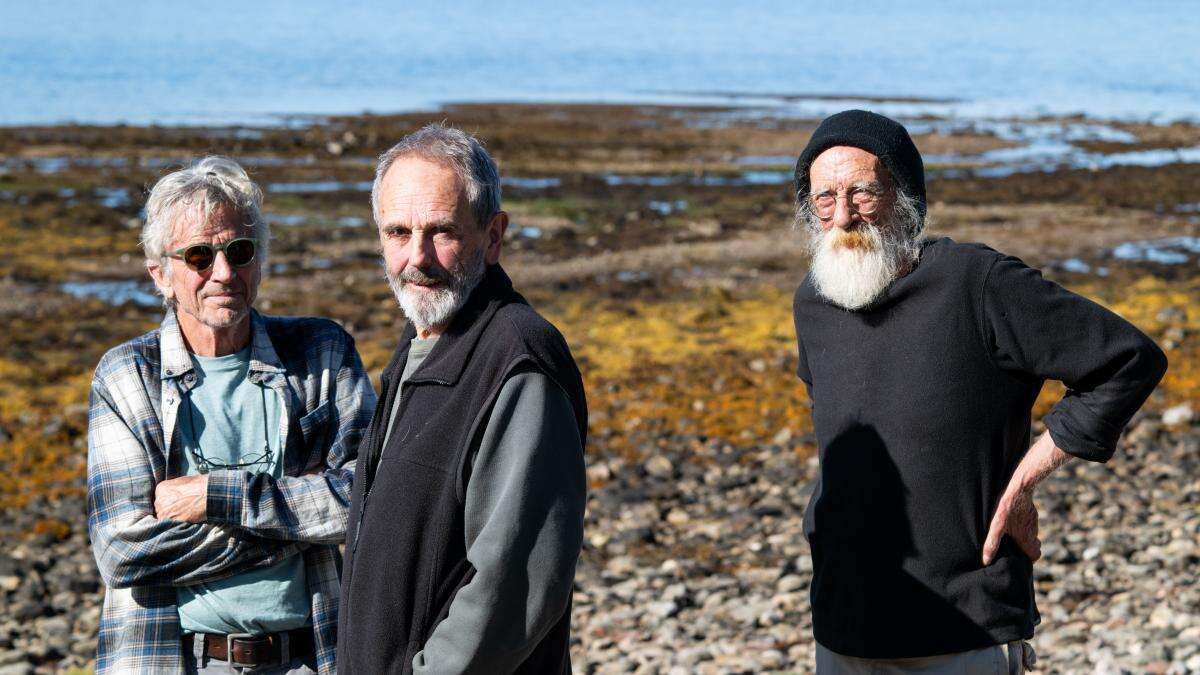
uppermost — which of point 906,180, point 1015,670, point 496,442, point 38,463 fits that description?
point 906,180

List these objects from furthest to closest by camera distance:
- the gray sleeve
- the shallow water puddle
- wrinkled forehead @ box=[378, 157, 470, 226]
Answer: the shallow water puddle → wrinkled forehead @ box=[378, 157, 470, 226] → the gray sleeve

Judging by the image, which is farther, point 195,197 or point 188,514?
point 195,197

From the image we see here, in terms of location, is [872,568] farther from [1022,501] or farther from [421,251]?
[421,251]

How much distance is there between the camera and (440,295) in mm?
3164

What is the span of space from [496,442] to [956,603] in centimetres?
127

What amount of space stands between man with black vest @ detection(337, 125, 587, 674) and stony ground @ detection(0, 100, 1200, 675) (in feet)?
13.1

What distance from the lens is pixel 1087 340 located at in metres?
3.32

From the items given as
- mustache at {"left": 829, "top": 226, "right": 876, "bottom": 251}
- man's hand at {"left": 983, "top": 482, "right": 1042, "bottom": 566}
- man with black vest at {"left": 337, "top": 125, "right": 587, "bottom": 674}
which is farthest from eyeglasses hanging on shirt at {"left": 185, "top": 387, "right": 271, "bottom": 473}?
man's hand at {"left": 983, "top": 482, "right": 1042, "bottom": 566}

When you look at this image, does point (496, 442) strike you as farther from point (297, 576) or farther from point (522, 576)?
point (297, 576)

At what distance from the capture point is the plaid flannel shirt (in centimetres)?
350

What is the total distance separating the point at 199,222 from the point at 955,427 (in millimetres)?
2004

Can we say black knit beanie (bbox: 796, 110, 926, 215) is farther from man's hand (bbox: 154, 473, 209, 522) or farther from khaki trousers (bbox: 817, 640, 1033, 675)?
man's hand (bbox: 154, 473, 209, 522)

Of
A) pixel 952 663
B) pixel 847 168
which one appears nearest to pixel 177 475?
pixel 847 168

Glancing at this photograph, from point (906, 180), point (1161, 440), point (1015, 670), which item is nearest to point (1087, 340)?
point (906, 180)
